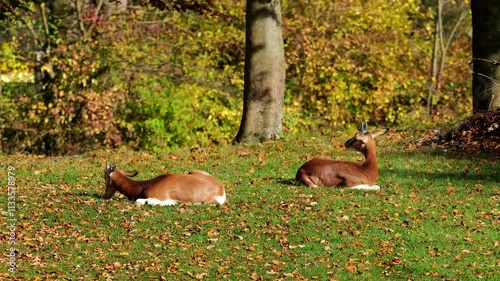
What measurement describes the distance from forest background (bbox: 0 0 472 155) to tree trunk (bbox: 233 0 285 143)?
325 cm

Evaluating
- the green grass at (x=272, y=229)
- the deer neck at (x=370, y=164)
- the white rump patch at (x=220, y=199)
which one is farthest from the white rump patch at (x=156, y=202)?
the deer neck at (x=370, y=164)

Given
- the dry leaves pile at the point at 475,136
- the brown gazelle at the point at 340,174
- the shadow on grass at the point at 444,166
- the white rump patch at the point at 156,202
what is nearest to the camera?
the white rump patch at the point at 156,202

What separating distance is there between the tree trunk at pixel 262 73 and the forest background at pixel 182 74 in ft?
10.7

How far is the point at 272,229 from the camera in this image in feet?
34.1

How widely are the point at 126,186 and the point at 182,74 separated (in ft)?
38.6

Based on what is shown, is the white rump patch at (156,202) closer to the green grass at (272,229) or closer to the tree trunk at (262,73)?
the green grass at (272,229)

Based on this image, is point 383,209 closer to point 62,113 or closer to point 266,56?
point 266,56

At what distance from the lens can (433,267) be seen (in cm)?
913

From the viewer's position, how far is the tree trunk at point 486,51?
54.5 feet

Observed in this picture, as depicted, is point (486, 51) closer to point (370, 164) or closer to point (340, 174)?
point (370, 164)

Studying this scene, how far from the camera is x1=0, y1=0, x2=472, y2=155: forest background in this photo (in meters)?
22.2

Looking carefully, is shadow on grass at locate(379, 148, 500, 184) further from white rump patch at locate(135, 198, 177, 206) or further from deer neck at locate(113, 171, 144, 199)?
deer neck at locate(113, 171, 144, 199)

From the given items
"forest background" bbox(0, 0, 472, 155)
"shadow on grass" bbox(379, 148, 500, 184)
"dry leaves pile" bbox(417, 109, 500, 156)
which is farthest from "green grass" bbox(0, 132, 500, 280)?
"forest background" bbox(0, 0, 472, 155)

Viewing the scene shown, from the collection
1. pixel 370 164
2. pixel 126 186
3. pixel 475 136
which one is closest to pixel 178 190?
pixel 126 186
